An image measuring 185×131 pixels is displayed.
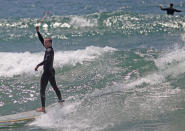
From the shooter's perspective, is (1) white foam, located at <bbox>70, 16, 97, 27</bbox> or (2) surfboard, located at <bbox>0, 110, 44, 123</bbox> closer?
(2) surfboard, located at <bbox>0, 110, 44, 123</bbox>

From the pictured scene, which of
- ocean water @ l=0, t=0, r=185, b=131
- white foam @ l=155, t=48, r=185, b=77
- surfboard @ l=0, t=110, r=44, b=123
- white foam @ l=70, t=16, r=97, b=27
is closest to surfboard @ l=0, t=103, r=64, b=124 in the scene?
surfboard @ l=0, t=110, r=44, b=123

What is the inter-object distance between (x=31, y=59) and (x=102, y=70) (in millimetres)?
3165

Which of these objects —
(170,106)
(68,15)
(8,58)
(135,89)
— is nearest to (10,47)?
(8,58)

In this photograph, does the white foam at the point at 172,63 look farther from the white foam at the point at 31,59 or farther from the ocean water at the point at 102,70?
the white foam at the point at 31,59

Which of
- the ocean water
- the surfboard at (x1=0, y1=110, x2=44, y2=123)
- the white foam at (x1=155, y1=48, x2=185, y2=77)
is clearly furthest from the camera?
the white foam at (x1=155, y1=48, x2=185, y2=77)

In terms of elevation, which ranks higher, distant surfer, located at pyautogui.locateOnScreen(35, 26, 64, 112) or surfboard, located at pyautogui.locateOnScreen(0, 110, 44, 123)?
distant surfer, located at pyautogui.locateOnScreen(35, 26, 64, 112)

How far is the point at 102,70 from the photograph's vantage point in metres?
12.9

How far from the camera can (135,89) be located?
35.9 feet

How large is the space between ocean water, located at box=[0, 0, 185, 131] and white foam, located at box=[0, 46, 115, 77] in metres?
0.04

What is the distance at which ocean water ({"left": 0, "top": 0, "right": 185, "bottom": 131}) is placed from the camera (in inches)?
364

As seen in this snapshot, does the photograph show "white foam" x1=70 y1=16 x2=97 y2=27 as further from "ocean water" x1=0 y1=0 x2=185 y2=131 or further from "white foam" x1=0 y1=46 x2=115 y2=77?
"white foam" x1=0 y1=46 x2=115 y2=77

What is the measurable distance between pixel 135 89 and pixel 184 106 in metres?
1.68

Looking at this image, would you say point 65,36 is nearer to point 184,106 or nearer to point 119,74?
point 119,74

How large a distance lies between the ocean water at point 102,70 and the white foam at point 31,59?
35 mm
